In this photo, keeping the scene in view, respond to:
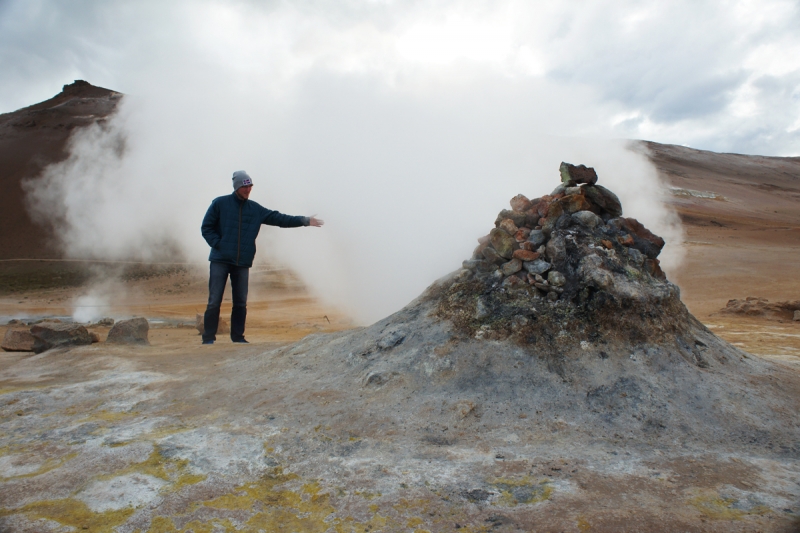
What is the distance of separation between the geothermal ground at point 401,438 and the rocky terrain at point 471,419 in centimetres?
1

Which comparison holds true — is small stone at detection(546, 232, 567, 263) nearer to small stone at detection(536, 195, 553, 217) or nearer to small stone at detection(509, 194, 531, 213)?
small stone at detection(536, 195, 553, 217)

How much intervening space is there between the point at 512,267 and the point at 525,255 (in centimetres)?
11

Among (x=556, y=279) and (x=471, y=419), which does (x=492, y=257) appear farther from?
(x=471, y=419)

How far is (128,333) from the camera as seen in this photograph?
5090 millimetres

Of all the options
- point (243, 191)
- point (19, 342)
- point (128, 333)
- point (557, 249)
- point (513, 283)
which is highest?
point (243, 191)

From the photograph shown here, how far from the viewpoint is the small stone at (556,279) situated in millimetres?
3023

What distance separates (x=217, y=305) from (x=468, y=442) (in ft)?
10.5

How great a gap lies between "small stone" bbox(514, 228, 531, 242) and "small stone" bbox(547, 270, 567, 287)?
0.36 meters

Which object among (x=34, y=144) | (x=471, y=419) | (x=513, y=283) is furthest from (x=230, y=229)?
(x=34, y=144)

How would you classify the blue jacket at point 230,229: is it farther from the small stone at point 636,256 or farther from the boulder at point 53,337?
the small stone at point 636,256

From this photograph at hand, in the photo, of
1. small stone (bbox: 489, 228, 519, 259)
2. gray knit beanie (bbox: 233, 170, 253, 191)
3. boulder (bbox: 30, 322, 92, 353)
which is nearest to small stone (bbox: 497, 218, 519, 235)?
small stone (bbox: 489, 228, 519, 259)

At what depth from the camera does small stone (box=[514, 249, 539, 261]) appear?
10.4 feet

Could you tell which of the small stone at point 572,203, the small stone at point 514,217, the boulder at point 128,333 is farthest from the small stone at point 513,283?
the boulder at point 128,333

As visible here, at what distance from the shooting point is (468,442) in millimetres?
2180
